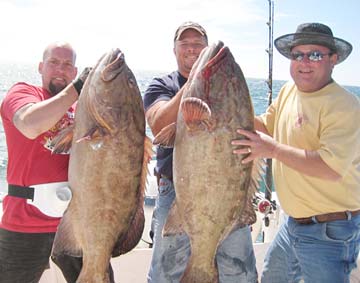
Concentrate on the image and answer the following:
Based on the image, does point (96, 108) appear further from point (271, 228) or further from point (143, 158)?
point (271, 228)

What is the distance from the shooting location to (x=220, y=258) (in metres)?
3.59

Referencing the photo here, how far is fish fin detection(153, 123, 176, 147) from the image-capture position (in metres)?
2.76

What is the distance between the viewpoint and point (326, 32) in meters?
3.55

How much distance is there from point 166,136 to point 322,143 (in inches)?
48.9

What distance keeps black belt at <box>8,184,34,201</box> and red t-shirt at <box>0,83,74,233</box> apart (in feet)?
0.13

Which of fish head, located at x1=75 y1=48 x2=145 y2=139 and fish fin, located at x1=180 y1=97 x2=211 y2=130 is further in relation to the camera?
fish head, located at x1=75 y1=48 x2=145 y2=139

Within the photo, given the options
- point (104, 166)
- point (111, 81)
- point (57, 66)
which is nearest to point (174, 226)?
point (104, 166)

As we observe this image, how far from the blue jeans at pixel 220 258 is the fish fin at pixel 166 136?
0.94m

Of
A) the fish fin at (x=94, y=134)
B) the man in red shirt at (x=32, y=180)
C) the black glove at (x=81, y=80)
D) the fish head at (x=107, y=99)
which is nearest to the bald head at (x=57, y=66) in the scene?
the man in red shirt at (x=32, y=180)

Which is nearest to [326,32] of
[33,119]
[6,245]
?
[33,119]

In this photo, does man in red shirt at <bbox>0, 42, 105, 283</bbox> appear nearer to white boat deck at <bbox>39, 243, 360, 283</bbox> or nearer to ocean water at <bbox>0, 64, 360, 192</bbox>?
white boat deck at <bbox>39, 243, 360, 283</bbox>

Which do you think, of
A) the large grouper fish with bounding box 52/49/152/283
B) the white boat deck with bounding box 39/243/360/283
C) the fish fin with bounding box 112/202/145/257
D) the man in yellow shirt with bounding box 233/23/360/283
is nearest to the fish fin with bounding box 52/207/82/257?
the large grouper fish with bounding box 52/49/152/283

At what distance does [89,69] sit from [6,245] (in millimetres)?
1765

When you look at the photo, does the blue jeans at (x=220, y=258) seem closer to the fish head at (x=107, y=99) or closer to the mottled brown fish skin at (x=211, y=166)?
the mottled brown fish skin at (x=211, y=166)
